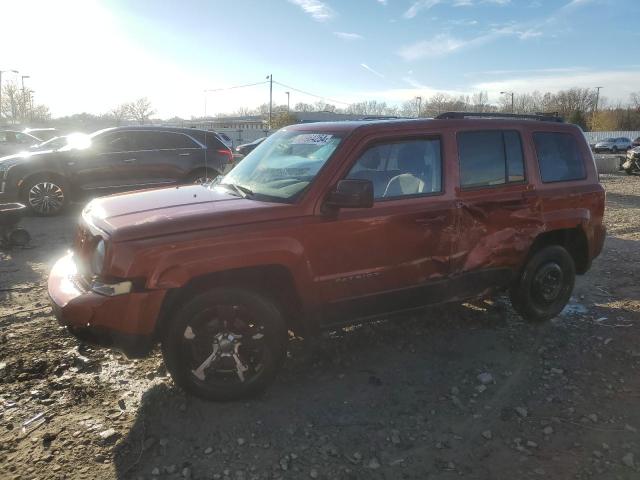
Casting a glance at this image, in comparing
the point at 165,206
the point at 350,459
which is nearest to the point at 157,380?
the point at 165,206

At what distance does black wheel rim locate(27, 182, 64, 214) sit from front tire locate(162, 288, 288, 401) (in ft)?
26.1

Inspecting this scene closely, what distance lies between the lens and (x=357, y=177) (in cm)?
367

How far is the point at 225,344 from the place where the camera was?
10.7ft

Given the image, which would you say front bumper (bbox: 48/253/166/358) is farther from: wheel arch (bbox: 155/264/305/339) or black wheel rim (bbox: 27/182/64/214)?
black wheel rim (bbox: 27/182/64/214)

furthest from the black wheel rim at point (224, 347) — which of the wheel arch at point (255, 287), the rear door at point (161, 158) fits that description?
the rear door at point (161, 158)

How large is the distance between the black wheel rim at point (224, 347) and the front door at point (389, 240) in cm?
54

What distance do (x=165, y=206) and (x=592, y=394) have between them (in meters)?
3.31

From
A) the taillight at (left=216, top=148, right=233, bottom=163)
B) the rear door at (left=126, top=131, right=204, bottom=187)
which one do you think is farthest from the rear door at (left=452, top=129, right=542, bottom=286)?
the taillight at (left=216, top=148, right=233, bottom=163)

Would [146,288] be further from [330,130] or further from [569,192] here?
[569,192]

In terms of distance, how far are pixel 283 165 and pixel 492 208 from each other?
1.76m

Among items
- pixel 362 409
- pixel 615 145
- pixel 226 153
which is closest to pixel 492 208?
pixel 362 409

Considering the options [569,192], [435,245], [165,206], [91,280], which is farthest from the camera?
[569,192]

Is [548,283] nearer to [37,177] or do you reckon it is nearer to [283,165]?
[283,165]

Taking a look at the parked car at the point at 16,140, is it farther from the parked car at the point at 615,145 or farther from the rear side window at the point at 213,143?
the parked car at the point at 615,145
